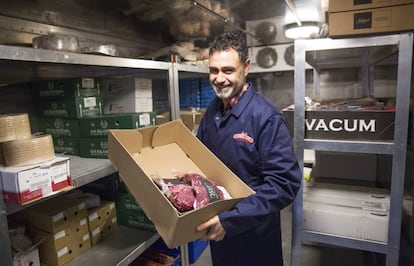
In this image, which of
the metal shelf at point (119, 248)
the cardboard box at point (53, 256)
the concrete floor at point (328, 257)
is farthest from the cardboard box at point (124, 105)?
the concrete floor at point (328, 257)

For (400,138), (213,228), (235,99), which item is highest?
(235,99)

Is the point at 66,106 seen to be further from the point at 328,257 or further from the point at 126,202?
the point at 328,257

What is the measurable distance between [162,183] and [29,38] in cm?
132

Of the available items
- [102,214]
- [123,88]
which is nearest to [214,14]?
[123,88]

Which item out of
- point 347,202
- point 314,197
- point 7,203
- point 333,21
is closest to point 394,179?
point 347,202

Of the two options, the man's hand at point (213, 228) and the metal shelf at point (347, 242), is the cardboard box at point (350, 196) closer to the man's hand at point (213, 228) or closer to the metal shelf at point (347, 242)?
the metal shelf at point (347, 242)

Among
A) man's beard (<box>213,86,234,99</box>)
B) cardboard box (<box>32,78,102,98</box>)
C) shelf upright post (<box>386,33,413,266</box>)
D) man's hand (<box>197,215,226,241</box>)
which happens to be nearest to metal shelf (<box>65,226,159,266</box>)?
man's hand (<box>197,215,226,241</box>)

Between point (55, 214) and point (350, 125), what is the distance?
157 centimetres

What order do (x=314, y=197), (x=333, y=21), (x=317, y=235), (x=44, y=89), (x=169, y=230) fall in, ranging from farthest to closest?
(x=314, y=197) → (x=317, y=235) → (x=44, y=89) → (x=333, y=21) → (x=169, y=230)

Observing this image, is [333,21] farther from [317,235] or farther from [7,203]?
[7,203]

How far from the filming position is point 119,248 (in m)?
1.53

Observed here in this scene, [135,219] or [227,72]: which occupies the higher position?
[227,72]

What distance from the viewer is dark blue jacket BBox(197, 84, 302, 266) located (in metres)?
1.05

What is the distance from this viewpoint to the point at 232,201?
0.94 m
